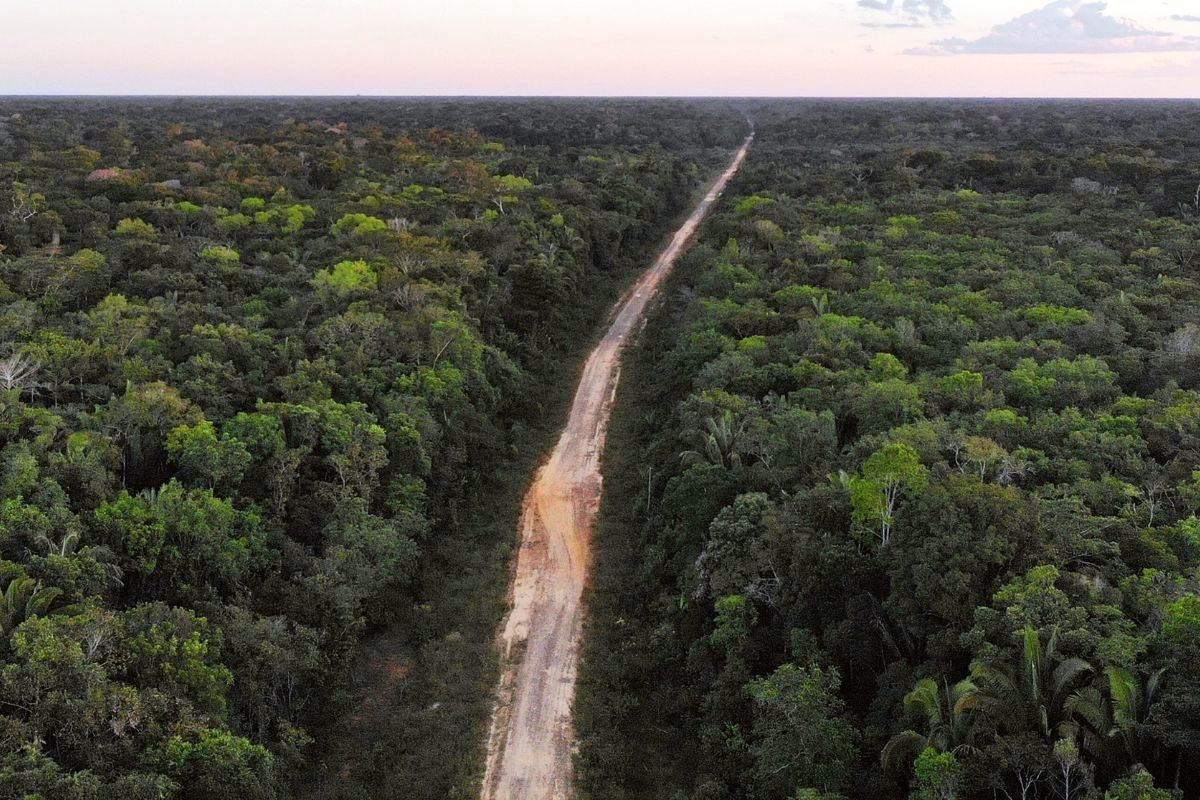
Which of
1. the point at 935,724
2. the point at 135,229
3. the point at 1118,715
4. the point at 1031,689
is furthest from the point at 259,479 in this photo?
the point at 135,229

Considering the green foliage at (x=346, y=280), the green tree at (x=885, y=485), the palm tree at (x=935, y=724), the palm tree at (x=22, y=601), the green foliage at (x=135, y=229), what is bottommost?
the palm tree at (x=935, y=724)

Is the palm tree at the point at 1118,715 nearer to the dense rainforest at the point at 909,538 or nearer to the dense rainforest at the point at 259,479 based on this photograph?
the dense rainforest at the point at 909,538

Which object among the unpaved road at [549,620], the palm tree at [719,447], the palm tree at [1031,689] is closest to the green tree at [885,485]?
the palm tree at [1031,689]

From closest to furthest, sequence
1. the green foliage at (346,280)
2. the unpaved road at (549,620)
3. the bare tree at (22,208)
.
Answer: the unpaved road at (549,620) < the green foliage at (346,280) < the bare tree at (22,208)

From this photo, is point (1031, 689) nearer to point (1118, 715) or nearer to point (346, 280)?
point (1118, 715)

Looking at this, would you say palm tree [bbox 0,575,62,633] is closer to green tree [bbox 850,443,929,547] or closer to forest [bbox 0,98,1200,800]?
forest [bbox 0,98,1200,800]

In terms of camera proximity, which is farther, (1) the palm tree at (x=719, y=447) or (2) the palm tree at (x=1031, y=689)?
(1) the palm tree at (x=719, y=447)

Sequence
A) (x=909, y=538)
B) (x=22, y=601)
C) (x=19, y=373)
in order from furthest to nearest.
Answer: (x=19, y=373) → (x=909, y=538) → (x=22, y=601)

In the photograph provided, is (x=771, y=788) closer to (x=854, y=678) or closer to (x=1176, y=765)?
(x=854, y=678)
